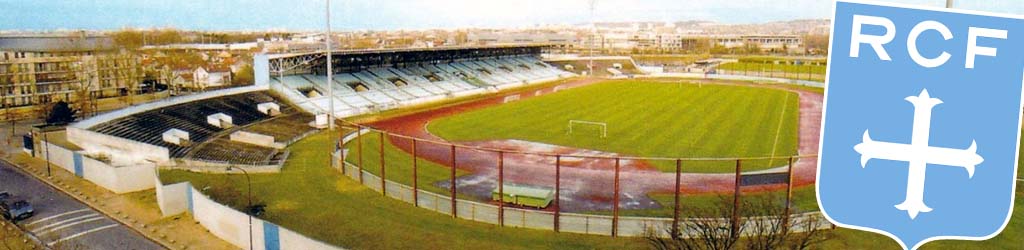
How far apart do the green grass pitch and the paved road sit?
2075cm

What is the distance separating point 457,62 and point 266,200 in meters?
57.8

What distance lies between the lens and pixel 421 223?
25.4 metres

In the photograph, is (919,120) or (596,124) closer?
(919,120)

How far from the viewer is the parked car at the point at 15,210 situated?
28.5 m

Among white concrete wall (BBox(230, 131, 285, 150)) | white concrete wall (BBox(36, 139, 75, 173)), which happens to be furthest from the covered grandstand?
white concrete wall (BBox(36, 139, 75, 173))

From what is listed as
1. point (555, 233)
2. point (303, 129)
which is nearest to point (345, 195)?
point (555, 233)

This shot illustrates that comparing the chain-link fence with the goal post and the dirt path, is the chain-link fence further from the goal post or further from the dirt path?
the goal post

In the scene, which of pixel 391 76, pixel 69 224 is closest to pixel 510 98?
pixel 391 76

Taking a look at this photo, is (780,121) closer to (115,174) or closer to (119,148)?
(115,174)

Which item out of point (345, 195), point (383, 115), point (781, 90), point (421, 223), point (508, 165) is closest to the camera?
point (421, 223)

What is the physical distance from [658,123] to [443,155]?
18.8 meters

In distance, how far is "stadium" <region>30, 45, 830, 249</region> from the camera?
81.4ft

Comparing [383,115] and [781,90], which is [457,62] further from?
[781,90]

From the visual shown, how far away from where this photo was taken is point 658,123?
165 feet
